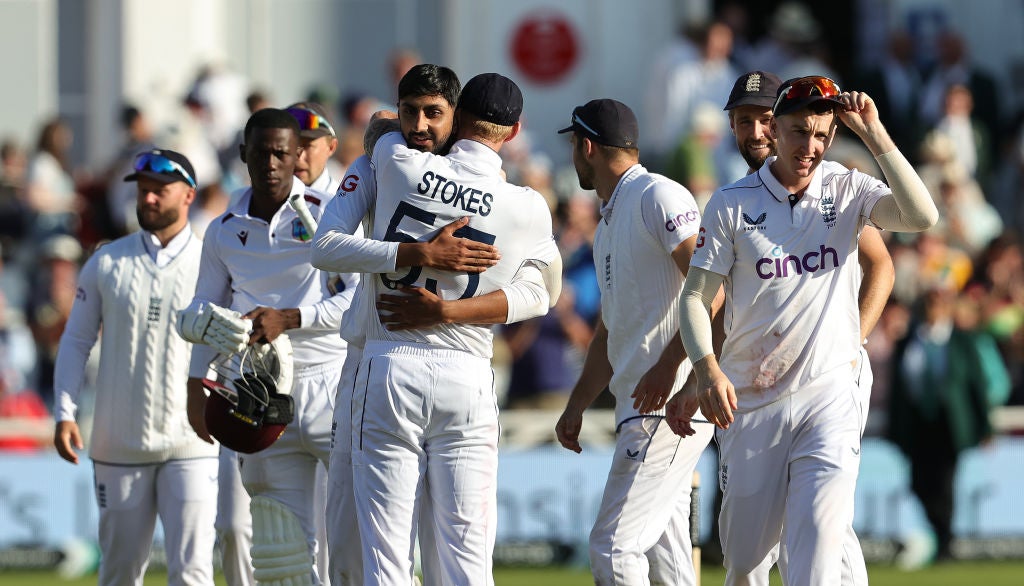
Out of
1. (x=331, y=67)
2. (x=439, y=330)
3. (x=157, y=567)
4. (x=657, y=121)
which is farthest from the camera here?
(x=331, y=67)

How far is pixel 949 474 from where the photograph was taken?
44.5ft

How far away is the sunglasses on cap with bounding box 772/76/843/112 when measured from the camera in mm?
6891

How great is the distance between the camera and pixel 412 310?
679cm

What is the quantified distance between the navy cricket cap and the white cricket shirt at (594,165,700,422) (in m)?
0.97

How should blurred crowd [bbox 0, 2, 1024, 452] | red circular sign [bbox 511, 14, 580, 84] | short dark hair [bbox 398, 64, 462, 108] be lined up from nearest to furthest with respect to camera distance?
short dark hair [bbox 398, 64, 462, 108] → blurred crowd [bbox 0, 2, 1024, 452] → red circular sign [bbox 511, 14, 580, 84]

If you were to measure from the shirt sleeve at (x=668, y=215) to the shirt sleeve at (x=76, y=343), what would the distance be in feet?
9.46

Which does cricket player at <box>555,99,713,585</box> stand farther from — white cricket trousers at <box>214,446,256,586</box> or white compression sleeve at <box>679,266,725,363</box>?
white cricket trousers at <box>214,446,256,586</box>

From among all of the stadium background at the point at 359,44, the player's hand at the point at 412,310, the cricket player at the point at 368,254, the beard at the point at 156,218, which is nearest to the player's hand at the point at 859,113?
the cricket player at the point at 368,254

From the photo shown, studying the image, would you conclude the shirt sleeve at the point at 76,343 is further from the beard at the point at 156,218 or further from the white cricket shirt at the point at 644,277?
the white cricket shirt at the point at 644,277

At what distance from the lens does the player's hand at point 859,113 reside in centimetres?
679

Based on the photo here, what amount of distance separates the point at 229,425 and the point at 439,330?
1356 millimetres

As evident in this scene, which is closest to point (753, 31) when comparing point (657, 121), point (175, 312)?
point (657, 121)

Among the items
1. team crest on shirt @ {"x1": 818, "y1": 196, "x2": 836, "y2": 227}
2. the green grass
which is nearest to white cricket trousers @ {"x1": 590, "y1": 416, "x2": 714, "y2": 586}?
team crest on shirt @ {"x1": 818, "y1": 196, "x2": 836, "y2": 227}

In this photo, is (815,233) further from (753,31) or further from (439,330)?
(753,31)
